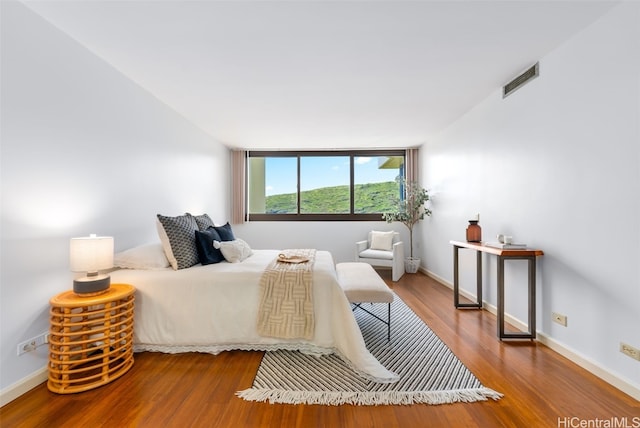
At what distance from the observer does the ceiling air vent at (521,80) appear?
7.93ft

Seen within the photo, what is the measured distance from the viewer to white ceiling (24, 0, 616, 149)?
5.79 ft

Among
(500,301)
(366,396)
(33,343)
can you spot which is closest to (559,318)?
(500,301)

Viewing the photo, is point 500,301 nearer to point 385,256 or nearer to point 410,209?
point 385,256

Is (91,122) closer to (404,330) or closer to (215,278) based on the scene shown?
(215,278)

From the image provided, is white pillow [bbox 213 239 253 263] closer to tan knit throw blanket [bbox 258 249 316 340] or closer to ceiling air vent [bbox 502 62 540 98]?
tan knit throw blanket [bbox 258 249 316 340]

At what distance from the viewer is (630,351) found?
168 centimetres

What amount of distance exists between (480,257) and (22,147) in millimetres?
4226

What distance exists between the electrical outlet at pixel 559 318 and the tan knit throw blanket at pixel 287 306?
→ 2.03 metres

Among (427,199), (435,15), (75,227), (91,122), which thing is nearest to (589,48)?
(435,15)

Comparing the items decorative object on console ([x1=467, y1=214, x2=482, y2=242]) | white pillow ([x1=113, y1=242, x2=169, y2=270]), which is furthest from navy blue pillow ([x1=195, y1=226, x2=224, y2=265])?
decorative object on console ([x1=467, y1=214, x2=482, y2=242])

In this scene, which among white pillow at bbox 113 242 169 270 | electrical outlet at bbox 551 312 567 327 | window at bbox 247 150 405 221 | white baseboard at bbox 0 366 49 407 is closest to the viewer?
white baseboard at bbox 0 366 49 407

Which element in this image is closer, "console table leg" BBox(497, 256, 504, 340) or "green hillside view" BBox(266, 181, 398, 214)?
"console table leg" BBox(497, 256, 504, 340)

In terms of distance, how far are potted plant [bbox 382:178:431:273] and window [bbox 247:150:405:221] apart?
37 cm

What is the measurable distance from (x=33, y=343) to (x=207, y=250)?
4.20ft
